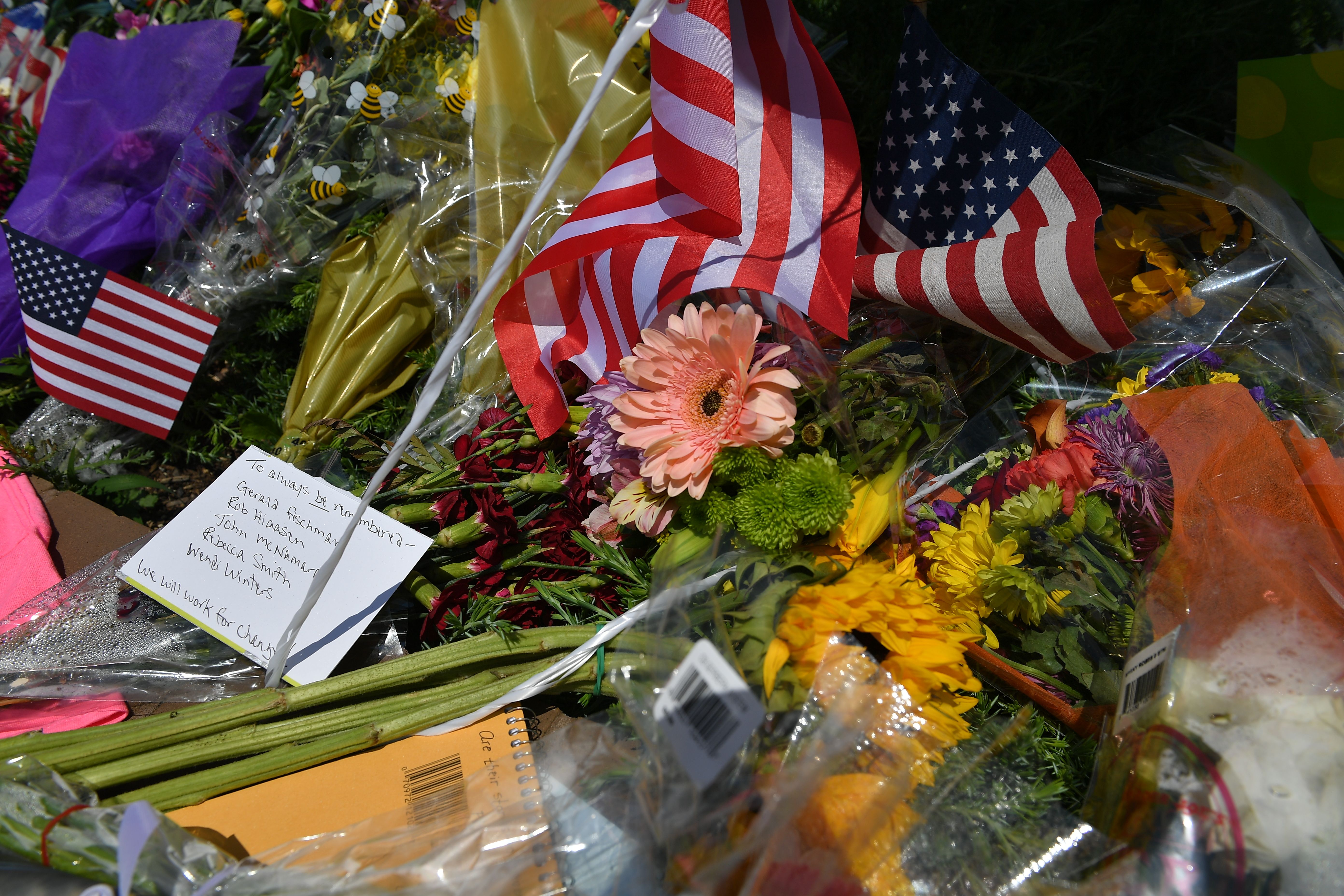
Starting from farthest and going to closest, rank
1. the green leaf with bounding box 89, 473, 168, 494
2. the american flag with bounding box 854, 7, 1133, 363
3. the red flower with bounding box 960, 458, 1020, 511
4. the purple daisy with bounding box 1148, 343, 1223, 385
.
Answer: the green leaf with bounding box 89, 473, 168, 494, the purple daisy with bounding box 1148, 343, 1223, 385, the red flower with bounding box 960, 458, 1020, 511, the american flag with bounding box 854, 7, 1133, 363

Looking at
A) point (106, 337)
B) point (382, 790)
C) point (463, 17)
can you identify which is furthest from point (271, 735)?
point (463, 17)

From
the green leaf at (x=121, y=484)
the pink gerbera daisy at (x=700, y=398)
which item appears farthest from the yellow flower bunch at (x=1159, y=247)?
the green leaf at (x=121, y=484)

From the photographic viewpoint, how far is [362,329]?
171 centimetres

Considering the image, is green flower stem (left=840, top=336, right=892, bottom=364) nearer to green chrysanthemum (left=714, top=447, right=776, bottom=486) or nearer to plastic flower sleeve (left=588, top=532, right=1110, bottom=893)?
green chrysanthemum (left=714, top=447, right=776, bottom=486)

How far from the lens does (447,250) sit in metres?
1.70

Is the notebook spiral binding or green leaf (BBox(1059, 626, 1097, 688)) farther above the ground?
green leaf (BBox(1059, 626, 1097, 688))

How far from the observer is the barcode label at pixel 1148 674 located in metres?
0.78

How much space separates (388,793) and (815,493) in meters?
0.73

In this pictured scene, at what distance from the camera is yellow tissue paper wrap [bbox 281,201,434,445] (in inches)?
66.3

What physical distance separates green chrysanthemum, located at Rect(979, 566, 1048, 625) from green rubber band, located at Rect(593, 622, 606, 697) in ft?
1.74

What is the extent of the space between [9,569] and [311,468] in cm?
67

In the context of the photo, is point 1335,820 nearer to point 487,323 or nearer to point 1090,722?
point 1090,722

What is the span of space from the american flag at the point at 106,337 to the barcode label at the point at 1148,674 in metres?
1.84

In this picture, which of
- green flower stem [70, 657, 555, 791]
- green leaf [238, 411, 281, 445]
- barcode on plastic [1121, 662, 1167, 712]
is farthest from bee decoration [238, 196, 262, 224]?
barcode on plastic [1121, 662, 1167, 712]
